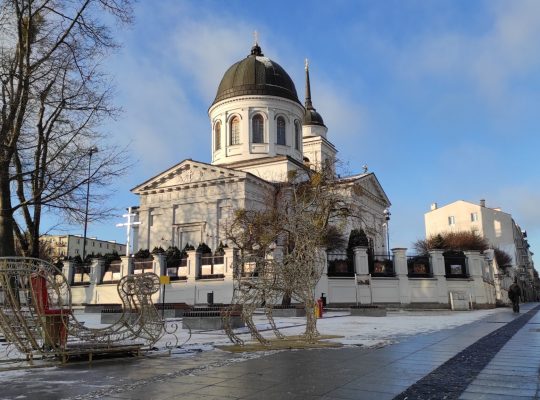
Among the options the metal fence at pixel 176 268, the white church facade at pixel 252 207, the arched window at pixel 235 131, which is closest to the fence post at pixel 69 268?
the white church facade at pixel 252 207

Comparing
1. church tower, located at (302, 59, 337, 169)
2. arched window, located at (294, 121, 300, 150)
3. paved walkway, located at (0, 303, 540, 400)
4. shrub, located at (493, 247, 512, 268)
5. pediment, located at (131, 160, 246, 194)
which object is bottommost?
paved walkway, located at (0, 303, 540, 400)

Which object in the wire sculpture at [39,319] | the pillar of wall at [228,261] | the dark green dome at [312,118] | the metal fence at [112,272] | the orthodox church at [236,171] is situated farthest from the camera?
the dark green dome at [312,118]

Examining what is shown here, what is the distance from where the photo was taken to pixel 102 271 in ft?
114

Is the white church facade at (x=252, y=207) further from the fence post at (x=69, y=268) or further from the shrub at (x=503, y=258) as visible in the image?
the shrub at (x=503, y=258)

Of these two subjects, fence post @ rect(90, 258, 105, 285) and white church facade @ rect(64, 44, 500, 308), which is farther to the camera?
fence post @ rect(90, 258, 105, 285)

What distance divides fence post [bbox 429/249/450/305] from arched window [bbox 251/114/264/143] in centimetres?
2449

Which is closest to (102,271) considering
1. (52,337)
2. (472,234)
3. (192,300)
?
(192,300)

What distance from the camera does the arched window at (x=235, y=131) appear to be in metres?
51.9

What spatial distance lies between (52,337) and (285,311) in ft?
50.5

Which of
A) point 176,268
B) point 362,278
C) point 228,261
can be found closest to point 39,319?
point 228,261

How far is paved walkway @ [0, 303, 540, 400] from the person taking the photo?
556 cm

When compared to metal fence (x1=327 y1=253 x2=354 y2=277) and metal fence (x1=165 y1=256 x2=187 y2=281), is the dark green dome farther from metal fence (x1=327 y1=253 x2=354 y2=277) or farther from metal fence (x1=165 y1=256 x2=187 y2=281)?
metal fence (x1=165 y1=256 x2=187 y2=281)

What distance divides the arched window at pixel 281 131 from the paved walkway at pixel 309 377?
144 feet

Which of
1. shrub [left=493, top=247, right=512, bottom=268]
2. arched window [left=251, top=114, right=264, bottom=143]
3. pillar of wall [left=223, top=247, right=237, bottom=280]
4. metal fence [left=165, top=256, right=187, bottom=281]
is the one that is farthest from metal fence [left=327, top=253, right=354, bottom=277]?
shrub [left=493, top=247, right=512, bottom=268]
